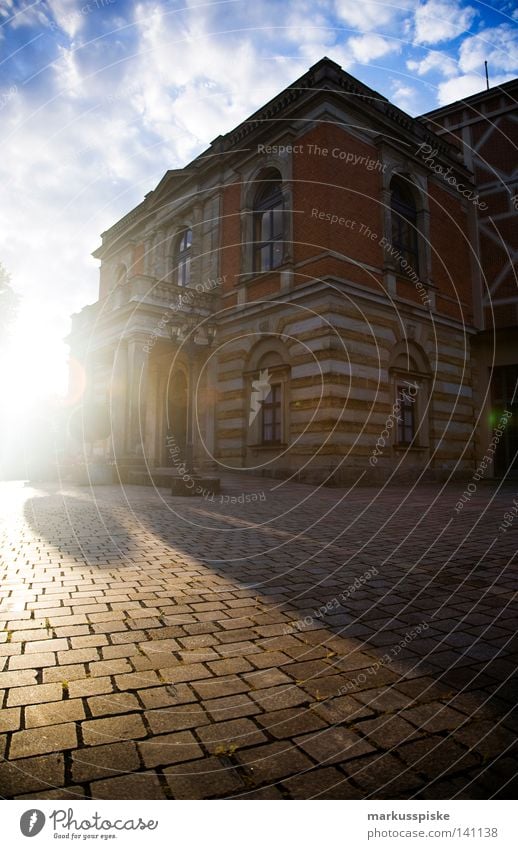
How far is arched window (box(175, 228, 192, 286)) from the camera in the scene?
65.1 ft

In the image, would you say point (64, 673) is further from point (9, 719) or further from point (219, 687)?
point (219, 687)

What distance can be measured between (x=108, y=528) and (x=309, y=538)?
2844 millimetres

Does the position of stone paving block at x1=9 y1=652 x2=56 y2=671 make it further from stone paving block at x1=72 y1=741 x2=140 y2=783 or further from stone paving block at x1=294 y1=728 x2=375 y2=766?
stone paving block at x1=294 y1=728 x2=375 y2=766

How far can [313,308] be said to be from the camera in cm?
1403

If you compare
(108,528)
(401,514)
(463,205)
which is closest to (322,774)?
(108,528)

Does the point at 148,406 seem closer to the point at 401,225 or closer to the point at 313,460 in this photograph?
the point at 313,460

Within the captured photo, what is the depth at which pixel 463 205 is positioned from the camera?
1928 cm

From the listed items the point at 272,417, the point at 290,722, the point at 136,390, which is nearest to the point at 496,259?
the point at 272,417

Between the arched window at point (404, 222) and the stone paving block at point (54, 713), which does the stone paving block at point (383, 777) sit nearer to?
the stone paving block at point (54, 713)

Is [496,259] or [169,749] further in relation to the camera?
[496,259]

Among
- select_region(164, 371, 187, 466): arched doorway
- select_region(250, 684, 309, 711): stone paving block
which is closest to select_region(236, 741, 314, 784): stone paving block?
select_region(250, 684, 309, 711): stone paving block

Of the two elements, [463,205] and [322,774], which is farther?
[463,205]

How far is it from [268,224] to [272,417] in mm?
6808

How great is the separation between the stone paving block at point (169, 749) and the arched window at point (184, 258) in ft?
63.5
